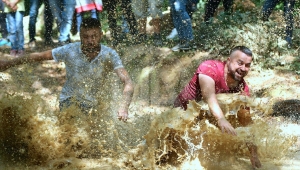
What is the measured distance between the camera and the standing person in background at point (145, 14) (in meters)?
6.81

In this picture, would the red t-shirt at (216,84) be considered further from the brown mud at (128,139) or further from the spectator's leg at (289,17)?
the spectator's leg at (289,17)

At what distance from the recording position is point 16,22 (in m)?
6.55

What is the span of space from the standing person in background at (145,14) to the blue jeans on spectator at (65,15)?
3.59 ft

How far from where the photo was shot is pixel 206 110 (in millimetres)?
3502

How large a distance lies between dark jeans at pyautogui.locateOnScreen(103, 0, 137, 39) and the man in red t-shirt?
10.5ft

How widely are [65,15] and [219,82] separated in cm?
374

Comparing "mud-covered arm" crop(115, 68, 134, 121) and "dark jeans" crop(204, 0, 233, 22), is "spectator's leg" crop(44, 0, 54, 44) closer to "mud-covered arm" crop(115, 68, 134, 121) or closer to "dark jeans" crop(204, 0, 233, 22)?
"dark jeans" crop(204, 0, 233, 22)

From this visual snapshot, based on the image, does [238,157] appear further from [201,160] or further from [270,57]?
[270,57]

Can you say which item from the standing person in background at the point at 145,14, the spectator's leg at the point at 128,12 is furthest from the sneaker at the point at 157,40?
the spectator's leg at the point at 128,12

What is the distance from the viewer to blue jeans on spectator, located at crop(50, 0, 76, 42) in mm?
6277

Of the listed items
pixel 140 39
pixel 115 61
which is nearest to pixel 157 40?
pixel 140 39

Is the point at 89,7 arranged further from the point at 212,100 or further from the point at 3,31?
the point at 212,100

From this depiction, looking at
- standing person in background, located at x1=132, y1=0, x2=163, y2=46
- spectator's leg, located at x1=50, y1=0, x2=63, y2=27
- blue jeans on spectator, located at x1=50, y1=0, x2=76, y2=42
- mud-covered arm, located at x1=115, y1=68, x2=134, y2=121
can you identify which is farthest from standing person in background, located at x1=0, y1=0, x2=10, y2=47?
mud-covered arm, located at x1=115, y1=68, x2=134, y2=121

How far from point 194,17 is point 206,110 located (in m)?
5.06
